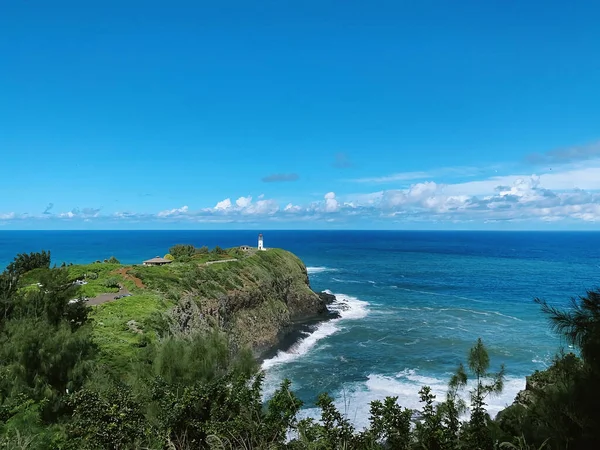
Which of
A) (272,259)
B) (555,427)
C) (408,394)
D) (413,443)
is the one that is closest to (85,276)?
(272,259)

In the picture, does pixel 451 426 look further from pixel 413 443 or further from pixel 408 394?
pixel 408 394

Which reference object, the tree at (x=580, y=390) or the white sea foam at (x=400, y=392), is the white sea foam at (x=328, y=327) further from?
the tree at (x=580, y=390)

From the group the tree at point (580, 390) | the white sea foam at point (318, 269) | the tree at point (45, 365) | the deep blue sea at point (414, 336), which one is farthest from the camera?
the white sea foam at point (318, 269)

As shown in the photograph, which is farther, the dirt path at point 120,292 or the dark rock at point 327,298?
the dark rock at point 327,298

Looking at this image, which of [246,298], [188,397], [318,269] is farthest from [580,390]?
[318,269]

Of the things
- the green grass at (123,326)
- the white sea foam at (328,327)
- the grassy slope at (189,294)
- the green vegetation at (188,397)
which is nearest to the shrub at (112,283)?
the grassy slope at (189,294)

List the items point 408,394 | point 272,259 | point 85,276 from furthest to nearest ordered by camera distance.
A: point 272,259
point 85,276
point 408,394
